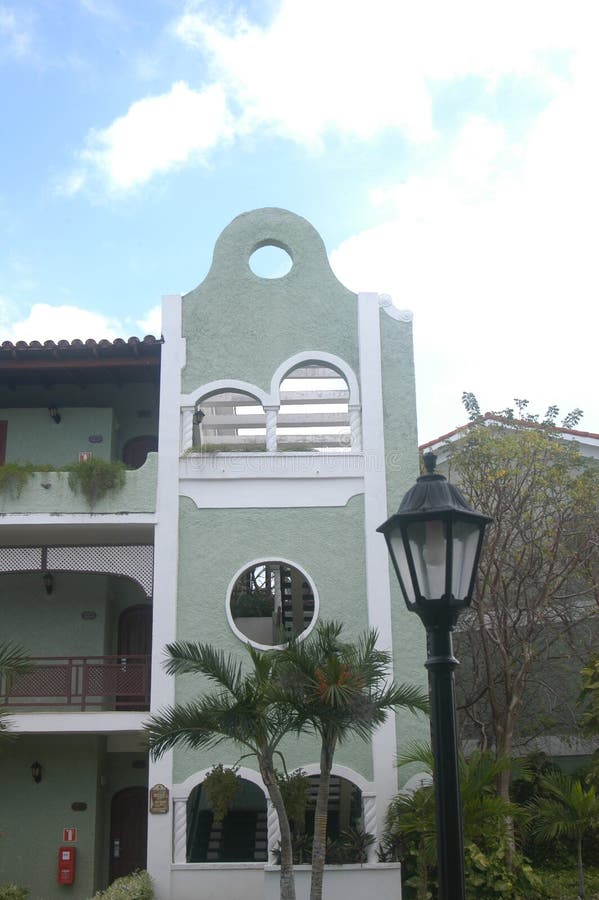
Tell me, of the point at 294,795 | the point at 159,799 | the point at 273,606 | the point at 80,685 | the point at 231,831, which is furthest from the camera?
the point at 273,606

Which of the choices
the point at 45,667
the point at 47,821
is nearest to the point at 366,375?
the point at 45,667

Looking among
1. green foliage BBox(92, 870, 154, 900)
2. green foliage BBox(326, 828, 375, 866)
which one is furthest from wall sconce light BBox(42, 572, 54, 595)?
green foliage BBox(326, 828, 375, 866)

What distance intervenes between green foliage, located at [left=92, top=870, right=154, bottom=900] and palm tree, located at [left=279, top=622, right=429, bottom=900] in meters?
3.27

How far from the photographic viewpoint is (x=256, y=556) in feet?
52.8

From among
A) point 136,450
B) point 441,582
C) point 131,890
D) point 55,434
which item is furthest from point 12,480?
point 441,582

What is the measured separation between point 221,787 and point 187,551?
12.4ft

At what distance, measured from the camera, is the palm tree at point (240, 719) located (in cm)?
1127

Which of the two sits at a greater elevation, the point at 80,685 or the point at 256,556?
the point at 256,556

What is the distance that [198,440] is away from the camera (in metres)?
18.3

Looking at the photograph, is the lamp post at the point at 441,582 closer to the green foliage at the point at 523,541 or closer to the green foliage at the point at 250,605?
the green foliage at the point at 523,541

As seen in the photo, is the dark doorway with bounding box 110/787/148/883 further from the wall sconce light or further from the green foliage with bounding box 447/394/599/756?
the green foliage with bounding box 447/394/599/756

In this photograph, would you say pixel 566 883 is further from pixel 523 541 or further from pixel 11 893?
pixel 11 893

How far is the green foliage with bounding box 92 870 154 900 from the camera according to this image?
1326 cm

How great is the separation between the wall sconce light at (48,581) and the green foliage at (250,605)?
343 centimetres
